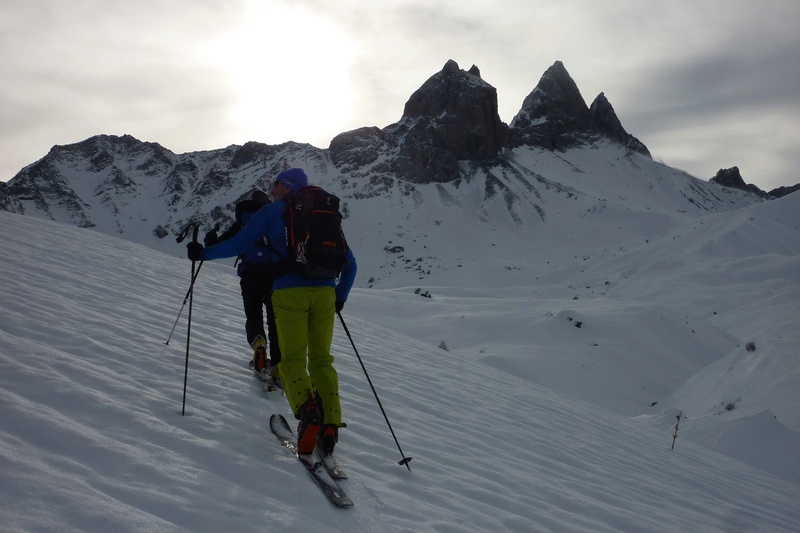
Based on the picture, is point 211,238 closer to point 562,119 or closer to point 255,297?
point 255,297

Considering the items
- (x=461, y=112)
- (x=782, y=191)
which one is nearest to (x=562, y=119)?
(x=461, y=112)

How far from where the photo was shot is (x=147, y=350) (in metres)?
5.51

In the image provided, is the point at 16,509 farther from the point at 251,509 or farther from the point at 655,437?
the point at 655,437

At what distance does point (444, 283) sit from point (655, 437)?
34.5 meters

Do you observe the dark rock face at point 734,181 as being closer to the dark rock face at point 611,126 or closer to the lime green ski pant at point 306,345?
the dark rock face at point 611,126

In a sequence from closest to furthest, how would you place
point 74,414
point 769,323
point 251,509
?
point 251,509, point 74,414, point 769,323

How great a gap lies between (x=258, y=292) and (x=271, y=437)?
6.78 ft

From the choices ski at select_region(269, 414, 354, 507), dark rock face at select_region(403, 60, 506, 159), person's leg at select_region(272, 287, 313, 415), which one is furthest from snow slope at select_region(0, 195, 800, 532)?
dark rock face at select_region(403, 60, 506, 159)

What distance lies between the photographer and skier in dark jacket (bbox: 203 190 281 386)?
214 inches

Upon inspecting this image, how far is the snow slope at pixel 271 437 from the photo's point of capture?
2906 millimetres

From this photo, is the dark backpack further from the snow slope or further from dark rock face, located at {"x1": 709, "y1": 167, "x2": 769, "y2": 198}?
dark rock face, located at {"x1": 709, "y1": 167, "x2": 769, "y2": 198}

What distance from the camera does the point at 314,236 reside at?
4027 mm

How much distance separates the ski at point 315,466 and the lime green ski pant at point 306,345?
321mm

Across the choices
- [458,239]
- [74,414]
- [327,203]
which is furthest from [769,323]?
[458,239]
